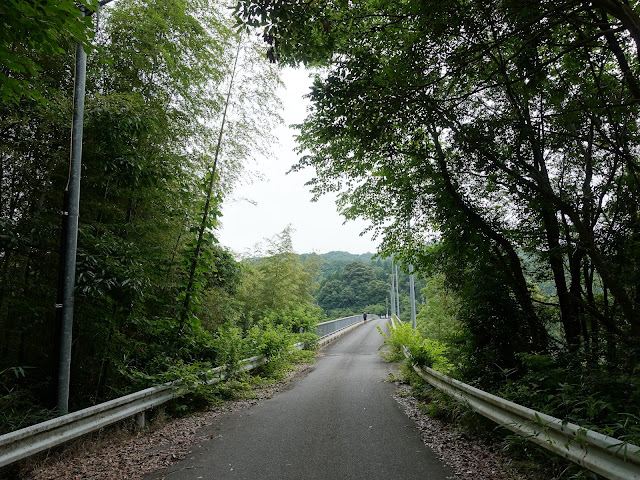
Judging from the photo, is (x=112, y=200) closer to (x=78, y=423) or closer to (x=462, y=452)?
(x=78, y=423)

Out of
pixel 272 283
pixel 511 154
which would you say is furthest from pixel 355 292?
pixel 511 154

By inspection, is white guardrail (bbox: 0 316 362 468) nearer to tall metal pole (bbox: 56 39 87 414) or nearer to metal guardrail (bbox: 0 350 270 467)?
metal guardrail (bbox: 0 350 270 467)

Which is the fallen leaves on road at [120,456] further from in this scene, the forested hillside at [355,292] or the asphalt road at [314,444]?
the forested hillside at [355,292]

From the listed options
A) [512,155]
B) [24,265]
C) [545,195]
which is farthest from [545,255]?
[24,265]

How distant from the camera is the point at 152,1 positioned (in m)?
5.83

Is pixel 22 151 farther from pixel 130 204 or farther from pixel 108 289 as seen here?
pixel 108 289

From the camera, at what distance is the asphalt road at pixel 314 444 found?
11.3 feet

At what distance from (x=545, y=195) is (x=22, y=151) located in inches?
263

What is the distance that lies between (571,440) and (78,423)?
423cm

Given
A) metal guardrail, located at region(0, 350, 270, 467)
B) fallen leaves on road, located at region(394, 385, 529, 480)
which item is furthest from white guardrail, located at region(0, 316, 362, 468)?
fallen leaves on road, located at region(394, 385, 529, 480)

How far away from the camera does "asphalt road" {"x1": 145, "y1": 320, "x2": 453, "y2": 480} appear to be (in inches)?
136

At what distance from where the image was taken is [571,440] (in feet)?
8.89

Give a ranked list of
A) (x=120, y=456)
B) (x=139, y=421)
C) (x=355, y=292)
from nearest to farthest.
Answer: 1. (x=120, y=456)
2. (x=139, y=421)
3. (x=355, y=292)

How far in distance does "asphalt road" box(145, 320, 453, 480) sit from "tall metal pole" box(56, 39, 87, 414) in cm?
150
